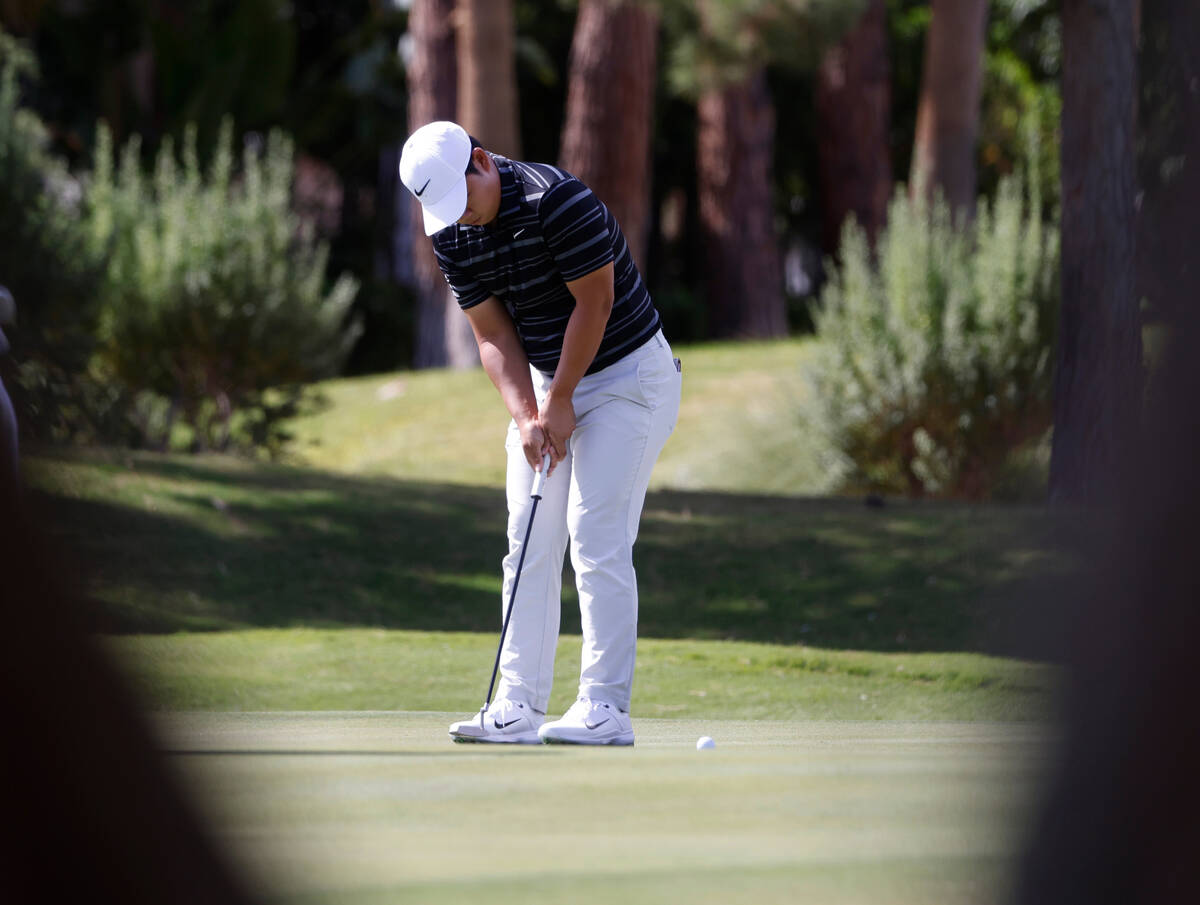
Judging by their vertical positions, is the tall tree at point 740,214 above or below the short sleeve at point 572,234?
above

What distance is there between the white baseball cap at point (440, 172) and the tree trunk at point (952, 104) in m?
10.8

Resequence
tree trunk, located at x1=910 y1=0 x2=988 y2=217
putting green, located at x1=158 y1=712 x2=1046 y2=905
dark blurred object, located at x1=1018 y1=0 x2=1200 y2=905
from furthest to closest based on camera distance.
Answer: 1. tree trunk, located at x1=910 y1=0 x2=988 y2=217
2. putting green, located at x1=158 y1=712 x2=1046 y2=905
3. dark blurred object, located at x1=1018 y1=0 x2=1200 y2=905

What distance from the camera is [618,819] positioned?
2.60 m

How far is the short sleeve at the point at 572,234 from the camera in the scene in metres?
4.31

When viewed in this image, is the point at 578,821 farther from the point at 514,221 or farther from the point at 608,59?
the point at 608,59

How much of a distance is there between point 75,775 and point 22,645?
0.50 feet

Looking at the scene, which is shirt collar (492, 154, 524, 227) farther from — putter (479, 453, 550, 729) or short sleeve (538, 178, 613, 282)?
putter (479, 453, 550, 729)

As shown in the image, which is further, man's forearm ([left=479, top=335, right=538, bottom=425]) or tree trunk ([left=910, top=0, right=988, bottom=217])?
tree trunk ([left=910, top=0, right=988, bottom=217])

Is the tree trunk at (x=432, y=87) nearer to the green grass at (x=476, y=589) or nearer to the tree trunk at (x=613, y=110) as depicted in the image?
the tree trunk at (x=613, y=110)

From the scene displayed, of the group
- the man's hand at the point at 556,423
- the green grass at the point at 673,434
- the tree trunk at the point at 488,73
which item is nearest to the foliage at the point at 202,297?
the green grass at the point at 673,434

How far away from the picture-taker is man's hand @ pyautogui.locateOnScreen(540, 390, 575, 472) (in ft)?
14.6

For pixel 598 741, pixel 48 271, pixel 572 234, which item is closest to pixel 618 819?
pixel 598 741

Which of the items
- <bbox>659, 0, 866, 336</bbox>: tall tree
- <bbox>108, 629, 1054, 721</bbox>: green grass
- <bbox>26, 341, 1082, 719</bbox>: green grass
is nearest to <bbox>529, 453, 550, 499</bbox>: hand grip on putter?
<bbox>108, 629, 1054, 721</bbox>: green grass

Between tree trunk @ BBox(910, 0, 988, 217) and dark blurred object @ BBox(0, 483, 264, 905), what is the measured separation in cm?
1375
